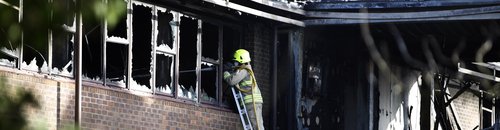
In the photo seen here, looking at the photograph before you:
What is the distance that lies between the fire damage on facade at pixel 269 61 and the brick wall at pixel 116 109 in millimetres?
18

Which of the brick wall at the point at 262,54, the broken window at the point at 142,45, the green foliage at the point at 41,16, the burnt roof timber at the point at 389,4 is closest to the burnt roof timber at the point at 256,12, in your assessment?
the burnt roof timber at the point at 389,4

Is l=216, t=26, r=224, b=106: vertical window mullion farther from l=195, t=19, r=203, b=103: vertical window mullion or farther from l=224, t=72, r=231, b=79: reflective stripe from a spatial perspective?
l=195, t=19, r=203, b=103: vertical window mullion

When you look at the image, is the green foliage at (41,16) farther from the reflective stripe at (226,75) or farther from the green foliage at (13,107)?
the reflective stripe at (226,75)

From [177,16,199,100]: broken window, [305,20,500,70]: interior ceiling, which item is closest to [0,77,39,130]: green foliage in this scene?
[177,16,199,100]: broken window

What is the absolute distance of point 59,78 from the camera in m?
12.6

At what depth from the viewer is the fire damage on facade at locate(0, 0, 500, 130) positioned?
1315 cm

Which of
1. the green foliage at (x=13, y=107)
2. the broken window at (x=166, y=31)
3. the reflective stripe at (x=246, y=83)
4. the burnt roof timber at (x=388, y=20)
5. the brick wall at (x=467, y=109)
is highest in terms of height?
the burnt roof timber at (x=388, y=20)

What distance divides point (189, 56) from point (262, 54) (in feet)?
5.71

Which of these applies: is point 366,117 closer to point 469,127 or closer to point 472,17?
point 472,17

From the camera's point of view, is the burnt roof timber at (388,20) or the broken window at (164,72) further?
the burnt roof timber at (388,20)

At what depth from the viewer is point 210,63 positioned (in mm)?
16016

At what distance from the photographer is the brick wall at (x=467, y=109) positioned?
26266 millimetres

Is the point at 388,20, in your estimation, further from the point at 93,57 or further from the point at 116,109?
the point at 93,57

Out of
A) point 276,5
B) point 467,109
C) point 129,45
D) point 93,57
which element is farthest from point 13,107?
point 467,109
